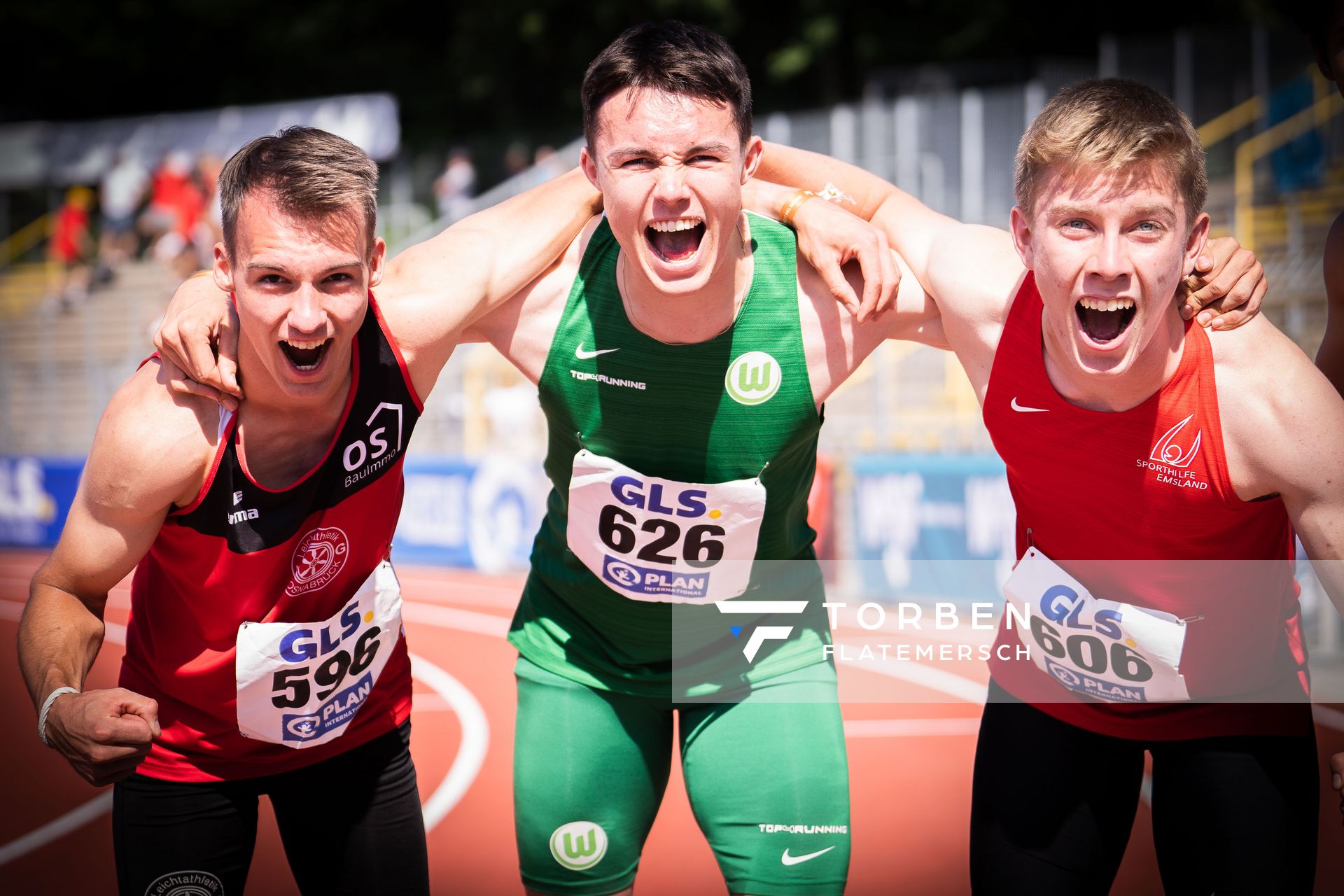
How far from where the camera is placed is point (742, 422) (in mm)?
3244

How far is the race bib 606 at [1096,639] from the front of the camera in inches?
115

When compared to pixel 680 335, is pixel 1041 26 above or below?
above

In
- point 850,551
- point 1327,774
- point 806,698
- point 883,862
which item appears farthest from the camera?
point 850,551

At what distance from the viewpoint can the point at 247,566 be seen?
2959mm

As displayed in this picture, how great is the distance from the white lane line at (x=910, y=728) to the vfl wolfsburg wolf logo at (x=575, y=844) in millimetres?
4210

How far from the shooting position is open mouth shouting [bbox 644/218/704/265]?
3051 mm

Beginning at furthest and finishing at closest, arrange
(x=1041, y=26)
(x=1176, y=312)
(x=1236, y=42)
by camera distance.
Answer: (x=1041, y=26)
(x=1236, y=42)
(x=1176, y=312)

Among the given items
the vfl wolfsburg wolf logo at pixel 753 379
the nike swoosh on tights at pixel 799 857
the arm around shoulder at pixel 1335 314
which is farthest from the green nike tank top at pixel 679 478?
the arm around shoulder at pixel 1335 314

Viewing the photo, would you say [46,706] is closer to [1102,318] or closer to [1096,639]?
[1096,639]

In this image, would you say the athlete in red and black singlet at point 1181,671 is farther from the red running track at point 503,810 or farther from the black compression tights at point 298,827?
the red running track at point 503,810

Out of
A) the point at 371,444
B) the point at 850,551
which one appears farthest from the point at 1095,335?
the point at 850,551

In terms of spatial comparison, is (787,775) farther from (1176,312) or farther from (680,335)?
(1176,312)

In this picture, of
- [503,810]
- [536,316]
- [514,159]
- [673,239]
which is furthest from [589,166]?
[514,159]

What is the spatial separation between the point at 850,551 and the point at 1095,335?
24.8 ft
